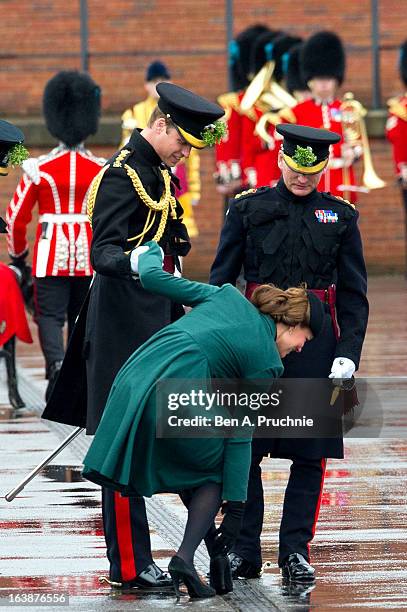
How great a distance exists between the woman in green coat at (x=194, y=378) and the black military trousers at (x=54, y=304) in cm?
428

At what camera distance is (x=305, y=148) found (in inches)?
246

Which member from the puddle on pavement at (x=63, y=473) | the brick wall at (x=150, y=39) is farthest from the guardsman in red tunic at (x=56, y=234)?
the brick wall at (x=150, y=39)

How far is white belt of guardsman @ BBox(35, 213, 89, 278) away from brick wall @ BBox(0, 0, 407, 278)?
31.0 ft

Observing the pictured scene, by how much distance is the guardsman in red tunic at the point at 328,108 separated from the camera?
47.7ft

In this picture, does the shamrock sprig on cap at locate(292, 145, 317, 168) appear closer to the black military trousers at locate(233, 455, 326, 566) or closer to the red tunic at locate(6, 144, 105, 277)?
the black military trousers at locate(233, 455, 326, 566)

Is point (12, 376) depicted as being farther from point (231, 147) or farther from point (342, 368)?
point (231, 147)

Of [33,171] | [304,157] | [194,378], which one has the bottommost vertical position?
[33,171]

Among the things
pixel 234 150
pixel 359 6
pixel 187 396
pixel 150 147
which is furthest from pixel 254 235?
pixel 359 6

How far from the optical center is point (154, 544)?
255 inches

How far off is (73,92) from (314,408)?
521 cm

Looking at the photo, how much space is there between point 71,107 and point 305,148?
15.3ft

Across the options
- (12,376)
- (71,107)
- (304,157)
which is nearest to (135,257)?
(304,157)

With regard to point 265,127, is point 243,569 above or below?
above

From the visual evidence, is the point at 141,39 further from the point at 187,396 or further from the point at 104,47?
the point at 187,396
